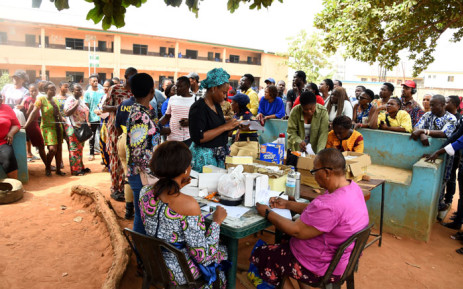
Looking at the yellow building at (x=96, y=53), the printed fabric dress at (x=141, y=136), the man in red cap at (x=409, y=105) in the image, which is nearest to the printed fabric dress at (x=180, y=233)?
the printed fabric dress at (x=141, y=136)

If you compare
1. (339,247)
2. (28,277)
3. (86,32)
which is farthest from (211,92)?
(86,32)

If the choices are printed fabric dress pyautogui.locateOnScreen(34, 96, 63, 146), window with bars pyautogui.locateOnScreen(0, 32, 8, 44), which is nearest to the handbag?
printed fabric dress pyautogui.locateOnScreen(34, 96, 63, 146)

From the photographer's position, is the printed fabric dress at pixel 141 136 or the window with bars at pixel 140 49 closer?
the printed fabric dress at pixel 141 136

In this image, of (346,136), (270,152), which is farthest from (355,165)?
(346,136)

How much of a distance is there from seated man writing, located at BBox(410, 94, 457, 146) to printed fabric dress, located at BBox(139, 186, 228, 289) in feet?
14.3

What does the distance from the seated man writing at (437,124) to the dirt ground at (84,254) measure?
56.0 inches

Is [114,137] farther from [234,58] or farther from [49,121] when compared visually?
[234,58]

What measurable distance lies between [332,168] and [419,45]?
10.4 meters

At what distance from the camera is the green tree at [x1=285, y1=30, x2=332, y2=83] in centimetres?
2925

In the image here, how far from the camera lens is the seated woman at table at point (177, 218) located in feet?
6.93

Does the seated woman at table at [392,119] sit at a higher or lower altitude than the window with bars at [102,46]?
lower

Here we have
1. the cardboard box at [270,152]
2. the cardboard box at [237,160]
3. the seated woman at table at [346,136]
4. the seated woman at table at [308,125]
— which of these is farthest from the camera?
the seated woman at table at [308,125]

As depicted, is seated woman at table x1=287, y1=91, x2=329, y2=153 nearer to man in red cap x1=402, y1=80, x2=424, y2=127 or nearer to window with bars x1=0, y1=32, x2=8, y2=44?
man in red cap x1=402, y1=80, x2=424, y2=127

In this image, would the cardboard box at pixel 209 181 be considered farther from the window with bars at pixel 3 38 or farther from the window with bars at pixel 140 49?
the window with bars at pixel 140 49
